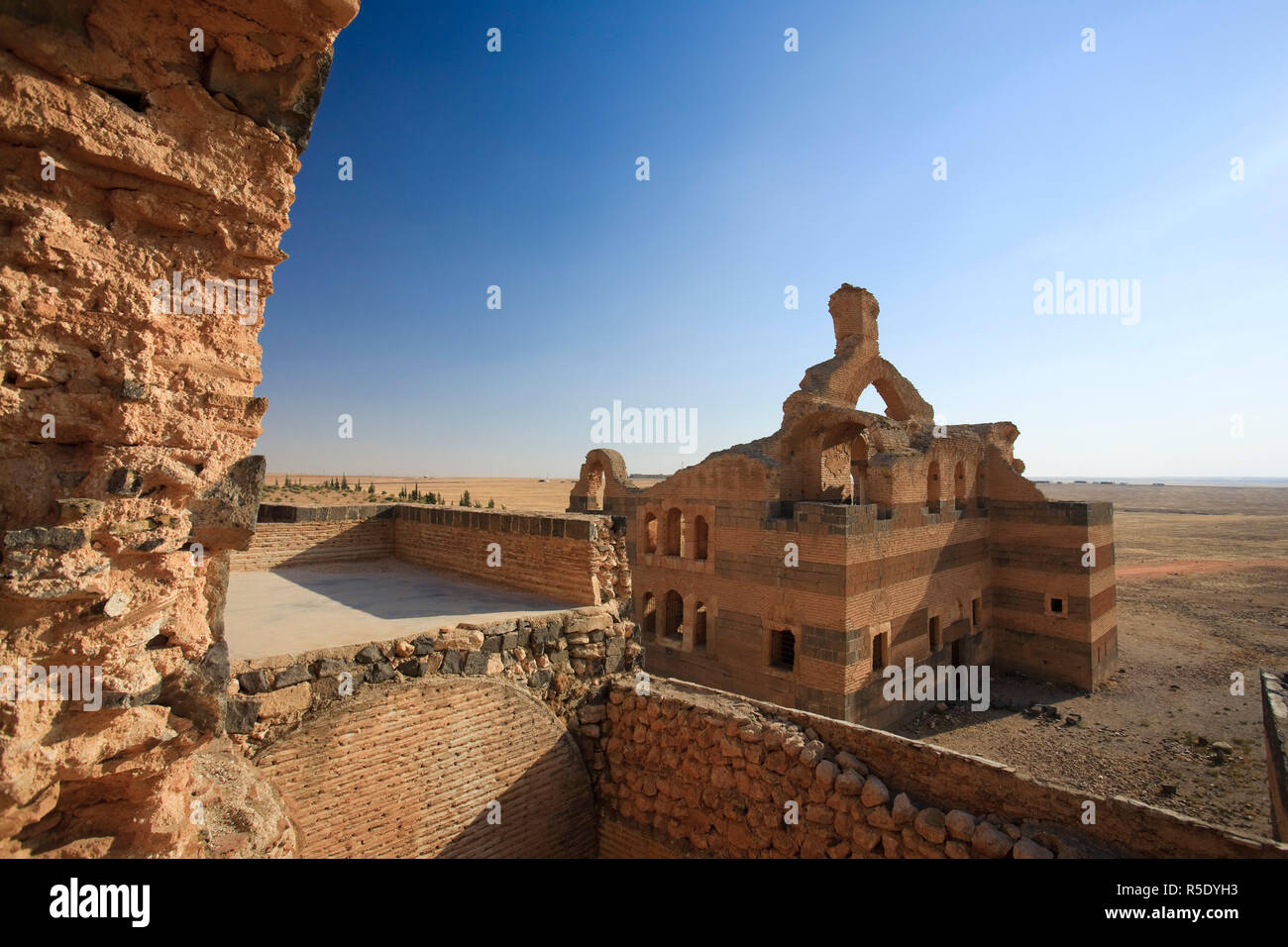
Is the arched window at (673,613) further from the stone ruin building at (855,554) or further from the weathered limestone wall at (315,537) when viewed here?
the weathered limestone wall at (315,537)

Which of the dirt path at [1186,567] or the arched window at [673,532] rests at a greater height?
the arched window at [673,532]

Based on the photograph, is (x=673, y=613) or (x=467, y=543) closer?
(x=467, y=543)

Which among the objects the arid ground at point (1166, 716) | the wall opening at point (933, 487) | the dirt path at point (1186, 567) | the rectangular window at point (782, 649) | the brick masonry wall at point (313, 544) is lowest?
the arid ground at point (1166, 716)

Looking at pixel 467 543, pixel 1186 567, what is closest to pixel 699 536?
pixel 467 543

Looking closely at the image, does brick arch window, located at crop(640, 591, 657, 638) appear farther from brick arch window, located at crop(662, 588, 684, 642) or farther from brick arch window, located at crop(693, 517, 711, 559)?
brick arch window, located at crop(693, 517, 711, 559)

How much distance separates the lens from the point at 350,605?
6762 mm

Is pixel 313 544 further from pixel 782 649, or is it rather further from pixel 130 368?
pixel 782 649

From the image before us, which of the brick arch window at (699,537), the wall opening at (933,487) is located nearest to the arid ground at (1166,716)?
the wall opening at (933,487)

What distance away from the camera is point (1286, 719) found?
276 inches

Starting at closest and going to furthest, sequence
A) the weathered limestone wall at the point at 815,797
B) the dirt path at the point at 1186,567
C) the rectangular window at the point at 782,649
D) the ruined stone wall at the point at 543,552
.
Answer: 1. the weathered limestone wall at the point at 815,797
2. the ruined stone wall at the point at 543,552
3. the rectangular window at the point at 782,649
4. the dirt path at the point at 1186,567

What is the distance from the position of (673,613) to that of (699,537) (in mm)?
2103

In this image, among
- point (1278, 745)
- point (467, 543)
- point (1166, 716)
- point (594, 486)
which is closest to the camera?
point (1278, 745)

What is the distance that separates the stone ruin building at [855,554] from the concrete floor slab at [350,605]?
631cm

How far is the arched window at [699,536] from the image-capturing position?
557 inches
